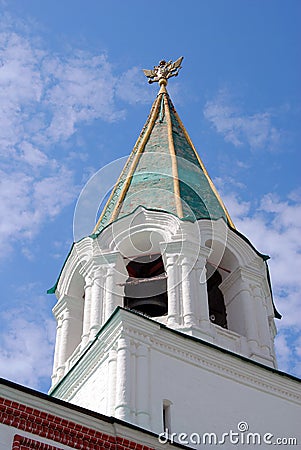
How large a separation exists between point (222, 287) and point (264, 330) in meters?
1.71

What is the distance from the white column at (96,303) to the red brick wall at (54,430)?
4719 mm

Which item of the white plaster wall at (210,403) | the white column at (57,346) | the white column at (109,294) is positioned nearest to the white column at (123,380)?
the white plaster wall at (210,403)

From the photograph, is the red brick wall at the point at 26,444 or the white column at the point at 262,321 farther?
the white column at the point at 262,321

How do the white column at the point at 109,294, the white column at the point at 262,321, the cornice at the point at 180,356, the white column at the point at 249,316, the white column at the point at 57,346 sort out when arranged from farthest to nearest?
the white column at the point at 57,346 < the white column at the point at 262,321 < the white column at the point at 249,316 < the white column at the point at 109,294 < the cornice at the point at 180,356

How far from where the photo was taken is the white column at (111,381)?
14.8 meters

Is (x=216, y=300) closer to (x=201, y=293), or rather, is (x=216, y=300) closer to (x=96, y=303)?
(x=201, y=293)

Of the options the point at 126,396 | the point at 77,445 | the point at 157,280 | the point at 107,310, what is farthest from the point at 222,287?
the point at 77,445

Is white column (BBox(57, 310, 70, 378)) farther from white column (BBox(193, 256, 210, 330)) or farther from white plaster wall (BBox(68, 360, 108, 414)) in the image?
white column (BBox(193, 256, 210, 330))

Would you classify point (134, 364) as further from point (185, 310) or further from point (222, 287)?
point (222, 287)

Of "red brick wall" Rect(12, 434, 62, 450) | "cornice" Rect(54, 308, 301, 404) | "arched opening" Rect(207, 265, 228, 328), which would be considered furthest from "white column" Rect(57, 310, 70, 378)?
"red brick wall" Rect(12, 434, 62, 450)

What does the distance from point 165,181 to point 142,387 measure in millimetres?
7871

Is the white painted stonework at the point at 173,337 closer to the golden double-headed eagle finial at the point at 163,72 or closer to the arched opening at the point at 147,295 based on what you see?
the arched opening at the point at 147,295

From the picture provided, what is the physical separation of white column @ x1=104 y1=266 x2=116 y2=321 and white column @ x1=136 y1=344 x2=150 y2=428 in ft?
8.12

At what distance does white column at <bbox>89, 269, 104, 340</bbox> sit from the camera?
59.2 ft
